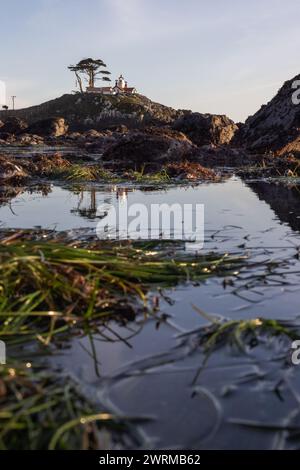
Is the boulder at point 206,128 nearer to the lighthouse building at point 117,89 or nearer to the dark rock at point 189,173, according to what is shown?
the dark rock at point 189,173

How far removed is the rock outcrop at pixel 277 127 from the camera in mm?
17812

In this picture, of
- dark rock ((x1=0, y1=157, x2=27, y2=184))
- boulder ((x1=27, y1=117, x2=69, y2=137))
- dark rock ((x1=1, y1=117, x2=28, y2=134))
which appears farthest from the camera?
dark rock ((x1=1, y1=117, x2=28, y2=134))

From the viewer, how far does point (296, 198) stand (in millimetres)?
7887

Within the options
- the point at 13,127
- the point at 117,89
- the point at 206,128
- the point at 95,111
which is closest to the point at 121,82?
the point at 117,89

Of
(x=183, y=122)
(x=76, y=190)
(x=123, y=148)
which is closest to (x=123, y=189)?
(x=76, y=190)

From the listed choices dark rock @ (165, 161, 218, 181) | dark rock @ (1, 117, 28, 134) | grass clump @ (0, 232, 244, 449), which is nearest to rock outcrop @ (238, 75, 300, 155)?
dark rock @ (165, 161, 218, 181)

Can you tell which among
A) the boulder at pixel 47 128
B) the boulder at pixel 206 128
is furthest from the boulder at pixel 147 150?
the boulder at pixel 47 128

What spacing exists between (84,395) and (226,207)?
5223 mm

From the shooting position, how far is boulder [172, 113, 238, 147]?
22573mm

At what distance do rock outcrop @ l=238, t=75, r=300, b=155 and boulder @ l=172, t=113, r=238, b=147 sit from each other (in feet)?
6.07

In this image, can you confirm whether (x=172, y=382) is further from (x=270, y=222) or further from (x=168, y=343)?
(x=270, y=222)

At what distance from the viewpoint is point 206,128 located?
22.8m

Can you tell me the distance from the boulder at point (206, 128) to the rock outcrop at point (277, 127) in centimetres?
185

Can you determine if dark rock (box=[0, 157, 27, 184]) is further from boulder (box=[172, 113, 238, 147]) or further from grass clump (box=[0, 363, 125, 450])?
boulder (box=[172, 113, 238, 147])
